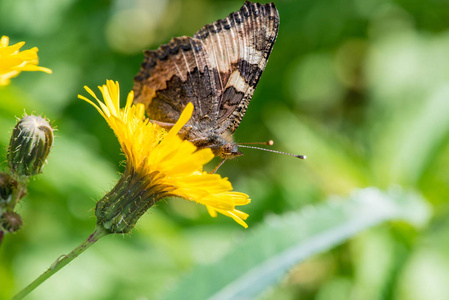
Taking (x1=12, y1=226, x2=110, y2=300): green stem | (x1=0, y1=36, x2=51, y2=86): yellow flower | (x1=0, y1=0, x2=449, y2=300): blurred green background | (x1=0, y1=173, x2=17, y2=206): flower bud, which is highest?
(x1=0, y1=36, x2=51, y2=86): yellow flower

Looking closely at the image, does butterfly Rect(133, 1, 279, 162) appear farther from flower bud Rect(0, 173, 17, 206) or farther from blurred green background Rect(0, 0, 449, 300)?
flower bud Rect(0, 173, 17, 206)

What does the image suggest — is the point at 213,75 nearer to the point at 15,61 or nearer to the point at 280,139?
the point at 15,61

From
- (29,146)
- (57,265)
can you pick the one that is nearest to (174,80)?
(29,146)

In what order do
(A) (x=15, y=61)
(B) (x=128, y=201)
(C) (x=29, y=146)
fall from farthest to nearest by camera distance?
(B) (x=128, y=201), (C) (x=29, y=146), (A) (x=15, y=61)

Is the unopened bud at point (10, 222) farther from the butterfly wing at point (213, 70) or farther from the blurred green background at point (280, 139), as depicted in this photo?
the butterfly wing at point (213, 70)

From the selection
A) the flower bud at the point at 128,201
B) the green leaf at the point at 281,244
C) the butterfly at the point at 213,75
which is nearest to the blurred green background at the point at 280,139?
the green leaf at the point at 281,244

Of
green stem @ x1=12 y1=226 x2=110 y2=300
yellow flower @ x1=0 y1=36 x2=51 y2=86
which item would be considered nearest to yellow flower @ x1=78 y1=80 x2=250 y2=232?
green stem @ x1=12 y1=226 x2=110 y2=300
